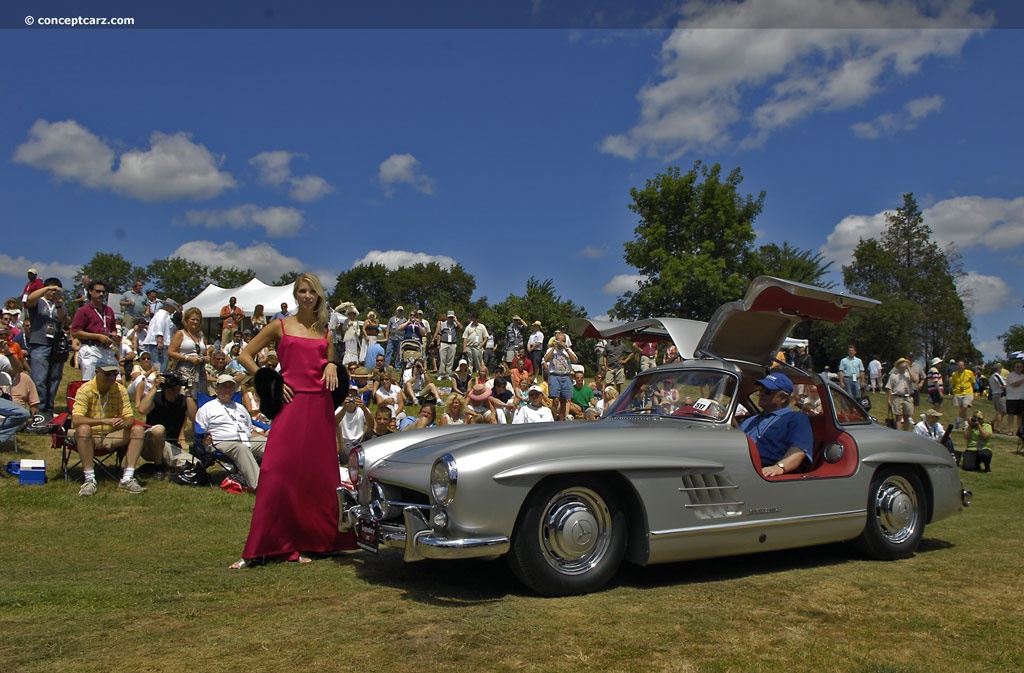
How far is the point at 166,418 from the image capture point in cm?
977

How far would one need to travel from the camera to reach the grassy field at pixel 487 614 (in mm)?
3457

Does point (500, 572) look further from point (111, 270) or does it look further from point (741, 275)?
point (111, 270)

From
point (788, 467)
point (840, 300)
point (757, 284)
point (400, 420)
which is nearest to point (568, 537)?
point (788, 467)

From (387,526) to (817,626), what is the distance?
2450 mm

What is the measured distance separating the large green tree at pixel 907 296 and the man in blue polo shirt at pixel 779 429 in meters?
45.2

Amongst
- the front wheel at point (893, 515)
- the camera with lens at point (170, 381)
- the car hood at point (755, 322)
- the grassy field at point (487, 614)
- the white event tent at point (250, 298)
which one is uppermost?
the white event tent at point (250, 298)

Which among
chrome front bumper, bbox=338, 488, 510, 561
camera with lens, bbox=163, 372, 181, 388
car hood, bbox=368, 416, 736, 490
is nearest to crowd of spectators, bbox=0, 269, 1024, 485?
camera with lens, bbox=163, 372, 181, 388

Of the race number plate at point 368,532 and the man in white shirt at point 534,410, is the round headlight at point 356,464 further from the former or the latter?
the man in white shirt at point 534,410

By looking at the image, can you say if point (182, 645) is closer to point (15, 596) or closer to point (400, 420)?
point (15, 596)

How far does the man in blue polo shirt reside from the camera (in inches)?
227

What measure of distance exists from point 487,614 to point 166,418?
23.0 feet

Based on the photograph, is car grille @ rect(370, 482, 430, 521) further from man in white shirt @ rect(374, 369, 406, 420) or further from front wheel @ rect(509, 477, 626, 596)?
man in white shirt @ rect(374, 369, 406, 420)

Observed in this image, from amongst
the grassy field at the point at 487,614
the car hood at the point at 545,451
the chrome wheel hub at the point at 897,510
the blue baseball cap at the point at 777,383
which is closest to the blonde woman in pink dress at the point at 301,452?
the grassy field at the point at 487,614

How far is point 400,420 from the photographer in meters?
11.5
